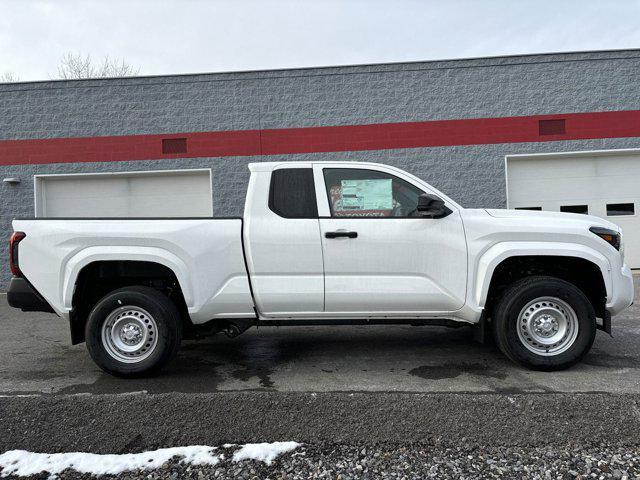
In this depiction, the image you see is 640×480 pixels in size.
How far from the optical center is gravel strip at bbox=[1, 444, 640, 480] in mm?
2951

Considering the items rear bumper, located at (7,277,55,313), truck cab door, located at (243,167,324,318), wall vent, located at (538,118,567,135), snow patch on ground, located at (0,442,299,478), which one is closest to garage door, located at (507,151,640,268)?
wall vent, located at (538,118,567,135)

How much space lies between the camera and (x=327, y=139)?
10.9 metres

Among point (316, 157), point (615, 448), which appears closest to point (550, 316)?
point (615, 448)

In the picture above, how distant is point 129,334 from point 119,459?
55.5 inches

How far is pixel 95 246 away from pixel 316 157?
7.05m

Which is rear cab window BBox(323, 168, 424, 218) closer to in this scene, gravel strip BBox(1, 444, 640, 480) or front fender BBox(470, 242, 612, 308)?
front fender BBox(470, 242, 612, 308)

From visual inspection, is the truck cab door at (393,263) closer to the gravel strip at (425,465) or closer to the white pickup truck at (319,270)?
the white pickup truck at (319,270)

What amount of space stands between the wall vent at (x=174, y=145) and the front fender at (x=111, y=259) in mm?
7054

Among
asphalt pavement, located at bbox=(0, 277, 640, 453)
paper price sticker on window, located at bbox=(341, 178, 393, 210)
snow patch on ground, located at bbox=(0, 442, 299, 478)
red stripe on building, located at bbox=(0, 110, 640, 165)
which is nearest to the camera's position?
snow patch on ground, located at bbox=(0, 442, 299, 478)

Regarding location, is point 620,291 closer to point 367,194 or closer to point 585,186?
point 367,194

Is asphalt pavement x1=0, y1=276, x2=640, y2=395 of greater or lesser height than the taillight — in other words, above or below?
below

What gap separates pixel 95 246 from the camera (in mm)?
4367


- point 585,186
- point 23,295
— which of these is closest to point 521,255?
point 23,295

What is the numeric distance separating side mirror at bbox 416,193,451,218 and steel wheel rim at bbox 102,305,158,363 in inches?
103
